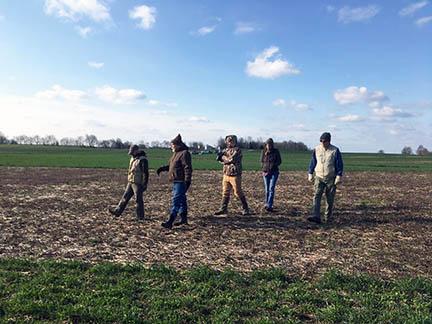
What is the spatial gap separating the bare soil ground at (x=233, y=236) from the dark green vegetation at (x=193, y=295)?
628mm

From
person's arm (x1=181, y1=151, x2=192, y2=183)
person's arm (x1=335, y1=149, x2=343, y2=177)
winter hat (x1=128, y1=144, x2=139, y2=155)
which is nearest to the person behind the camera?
person's arm (x1=181, y1=151, x2=192, y2=183)

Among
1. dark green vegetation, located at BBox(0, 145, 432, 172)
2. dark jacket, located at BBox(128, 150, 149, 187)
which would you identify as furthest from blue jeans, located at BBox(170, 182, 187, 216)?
dark green vegetation, located at BBox(0, 145, 432, 172)

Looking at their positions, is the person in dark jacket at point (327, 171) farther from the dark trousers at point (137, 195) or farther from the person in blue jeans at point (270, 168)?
the dark trousers at point (137, 195)

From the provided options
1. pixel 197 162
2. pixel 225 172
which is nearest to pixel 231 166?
pixel 225 172

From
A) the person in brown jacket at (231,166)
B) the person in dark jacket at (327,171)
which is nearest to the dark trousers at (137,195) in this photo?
the person in brown jacket at (231,166)

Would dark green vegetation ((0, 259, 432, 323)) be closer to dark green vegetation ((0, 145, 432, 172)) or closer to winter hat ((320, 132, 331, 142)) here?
winter hat ((320, 132, 331, 142))

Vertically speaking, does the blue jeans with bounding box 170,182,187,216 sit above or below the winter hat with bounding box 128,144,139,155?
below

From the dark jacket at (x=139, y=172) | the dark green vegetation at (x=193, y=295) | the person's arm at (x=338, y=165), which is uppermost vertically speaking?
the person's arm at (x=338, y=165)

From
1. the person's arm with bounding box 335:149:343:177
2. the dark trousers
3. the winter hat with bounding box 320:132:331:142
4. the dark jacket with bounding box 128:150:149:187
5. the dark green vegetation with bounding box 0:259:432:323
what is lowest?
the dark green vegetation with bounding box 0:259:432:323

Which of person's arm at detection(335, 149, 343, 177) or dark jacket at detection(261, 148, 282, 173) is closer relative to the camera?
person's arm at detection(335, 149, 343, 177)

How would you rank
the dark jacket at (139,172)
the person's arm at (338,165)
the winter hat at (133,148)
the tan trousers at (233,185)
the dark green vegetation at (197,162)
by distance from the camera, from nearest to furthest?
1. the person's arm at (338,165)
2. the dark jacket at (139,172)
3. the winter hat at (133,148)
4. the tan trousers at (233,185)
5. the dark green vegetation at (197,162)

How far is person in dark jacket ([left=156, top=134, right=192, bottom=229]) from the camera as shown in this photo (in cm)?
952

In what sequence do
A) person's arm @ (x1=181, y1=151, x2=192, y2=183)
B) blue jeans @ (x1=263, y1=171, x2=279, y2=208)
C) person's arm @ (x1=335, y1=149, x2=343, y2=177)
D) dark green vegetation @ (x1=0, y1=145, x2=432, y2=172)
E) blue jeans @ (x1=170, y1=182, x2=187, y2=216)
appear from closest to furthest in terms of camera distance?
person's arm @ (x1=181, y1=151, x2=192, y2=183), blue jeans @ (x1=170, y1=182, x2=187, y2=216), person's arm @ (x1=335, y1=149, x2=343, y2=177), blue jeans @ (x1=263, y1=171, x2=279, y2=208), dark green vegetation @ (x1=0, y1=145, x2=432, y2=172)

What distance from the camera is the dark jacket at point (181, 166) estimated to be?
9.51 metres
